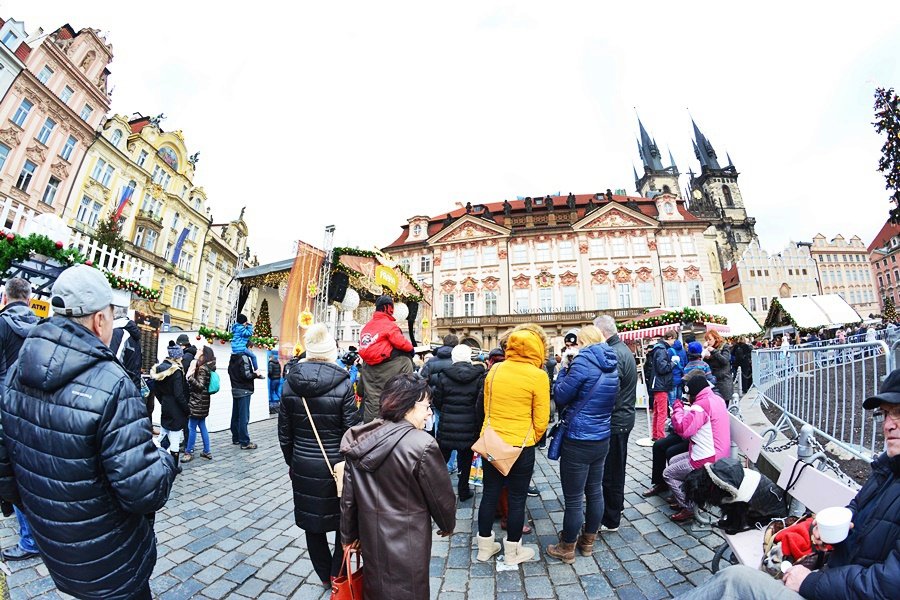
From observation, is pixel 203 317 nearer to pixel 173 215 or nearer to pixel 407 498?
pixel 173 215

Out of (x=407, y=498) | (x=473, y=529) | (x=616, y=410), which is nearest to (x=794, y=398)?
(x=616, y=410)

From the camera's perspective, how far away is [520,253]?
106 ft

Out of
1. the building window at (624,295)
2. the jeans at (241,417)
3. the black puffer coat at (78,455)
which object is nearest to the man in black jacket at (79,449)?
the black puffer coat at (78,455)

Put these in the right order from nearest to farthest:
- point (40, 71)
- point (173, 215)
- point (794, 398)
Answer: point (794, 398) < point (40, 71) < point (173, 215)

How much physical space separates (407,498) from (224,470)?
4.89 m

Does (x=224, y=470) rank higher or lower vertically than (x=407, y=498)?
lower

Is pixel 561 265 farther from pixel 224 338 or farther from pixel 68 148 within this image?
pixel 68 148

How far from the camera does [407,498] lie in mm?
1833

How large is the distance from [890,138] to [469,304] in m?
24.5

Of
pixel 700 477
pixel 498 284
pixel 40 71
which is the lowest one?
pixel 700 477

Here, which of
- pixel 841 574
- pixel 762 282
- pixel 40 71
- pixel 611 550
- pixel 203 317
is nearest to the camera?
pixel 841 574

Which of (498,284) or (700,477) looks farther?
(498,284)

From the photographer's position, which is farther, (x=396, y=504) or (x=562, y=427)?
(x=562, y=427)

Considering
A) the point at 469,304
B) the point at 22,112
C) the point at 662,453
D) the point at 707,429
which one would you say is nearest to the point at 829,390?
the point at 662,453
